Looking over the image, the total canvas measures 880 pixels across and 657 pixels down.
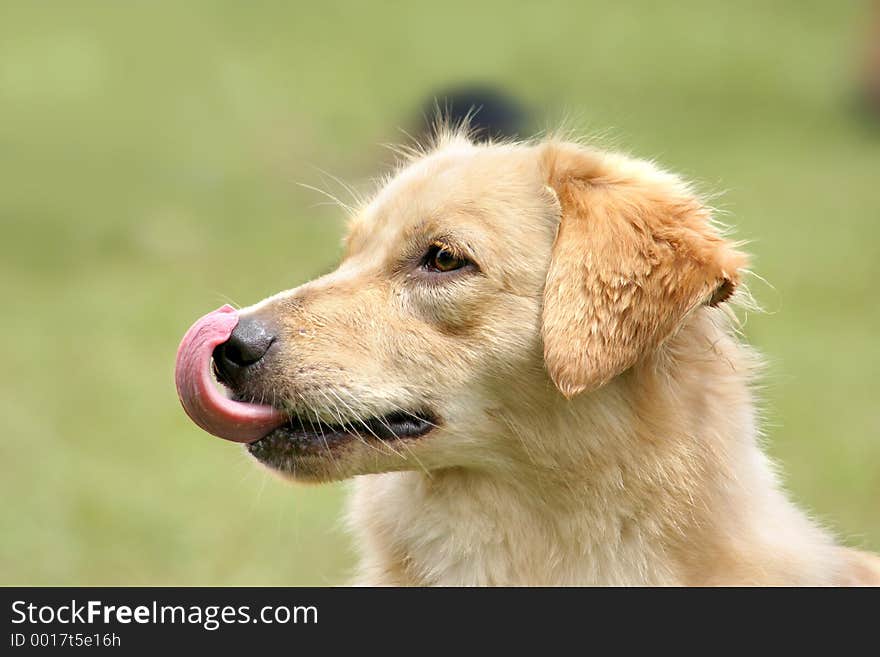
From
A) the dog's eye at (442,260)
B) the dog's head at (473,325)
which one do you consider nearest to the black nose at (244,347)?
the dog's head at (473,325)

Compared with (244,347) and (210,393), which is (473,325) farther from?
(210,393)

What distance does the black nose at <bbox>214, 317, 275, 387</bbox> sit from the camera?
4.29 meters

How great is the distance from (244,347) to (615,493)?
1247mm

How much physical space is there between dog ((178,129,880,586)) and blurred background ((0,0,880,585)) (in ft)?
1.44

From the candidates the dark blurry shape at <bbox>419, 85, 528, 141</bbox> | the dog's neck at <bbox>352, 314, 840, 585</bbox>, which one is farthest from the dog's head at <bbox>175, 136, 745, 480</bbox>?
the dark blurry shape at <bbox>419, 85, 528, 141</bbox>

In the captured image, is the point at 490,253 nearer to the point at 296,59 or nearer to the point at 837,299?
the point at 837,299

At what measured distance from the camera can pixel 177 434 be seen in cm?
1139

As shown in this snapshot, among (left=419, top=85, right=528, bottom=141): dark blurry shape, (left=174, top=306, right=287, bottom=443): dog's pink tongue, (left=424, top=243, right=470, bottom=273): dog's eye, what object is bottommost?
(left=174, top=306, right=287, bottom=443): dog's pink tongue

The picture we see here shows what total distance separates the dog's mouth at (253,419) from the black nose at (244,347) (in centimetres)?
3

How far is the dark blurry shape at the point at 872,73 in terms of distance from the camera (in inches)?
975

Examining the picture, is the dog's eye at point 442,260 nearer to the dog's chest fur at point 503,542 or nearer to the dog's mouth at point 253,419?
the dog's mouth at point 253,419

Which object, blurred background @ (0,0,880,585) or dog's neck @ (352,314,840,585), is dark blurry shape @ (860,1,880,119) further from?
dog's neck @ (352,314,840,585)
